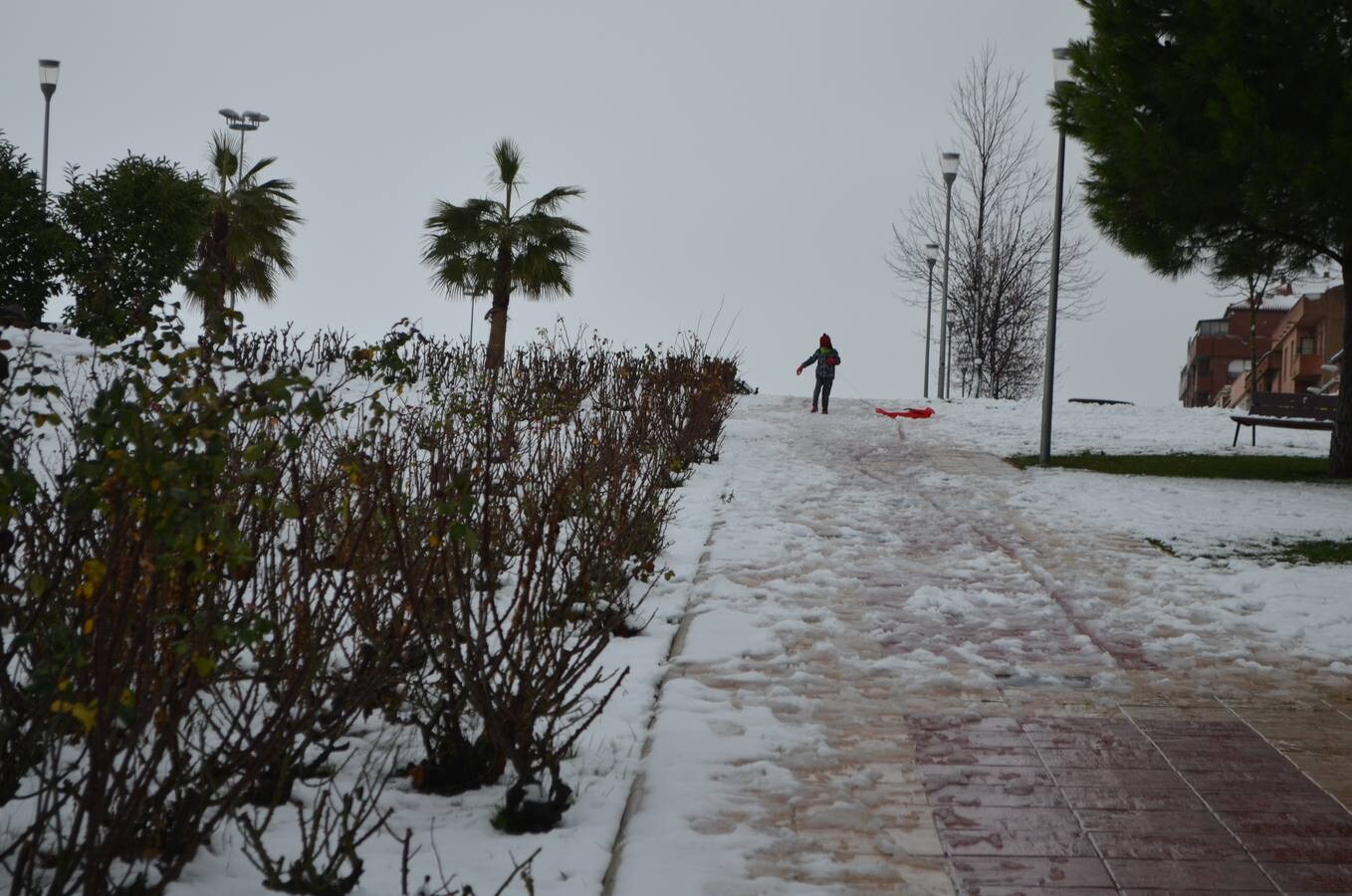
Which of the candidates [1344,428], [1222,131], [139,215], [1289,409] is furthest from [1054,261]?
[139,215]

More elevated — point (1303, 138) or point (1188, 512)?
point (1303, 138)

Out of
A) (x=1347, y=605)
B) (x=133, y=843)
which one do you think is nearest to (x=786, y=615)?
(x=1347, y=605)

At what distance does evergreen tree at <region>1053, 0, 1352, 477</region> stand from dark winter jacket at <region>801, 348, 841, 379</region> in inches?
324

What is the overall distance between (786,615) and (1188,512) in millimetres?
6286

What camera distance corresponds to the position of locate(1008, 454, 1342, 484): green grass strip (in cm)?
1484

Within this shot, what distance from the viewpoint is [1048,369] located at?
15.5m

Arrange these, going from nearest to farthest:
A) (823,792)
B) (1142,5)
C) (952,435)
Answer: (823,792)
(1142,5)
(952,435)

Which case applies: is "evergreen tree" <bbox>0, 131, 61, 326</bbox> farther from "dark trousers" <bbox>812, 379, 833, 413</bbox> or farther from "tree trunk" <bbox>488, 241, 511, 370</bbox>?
"dark trousers" <bbox>812, 379, 833, 413</bbox>

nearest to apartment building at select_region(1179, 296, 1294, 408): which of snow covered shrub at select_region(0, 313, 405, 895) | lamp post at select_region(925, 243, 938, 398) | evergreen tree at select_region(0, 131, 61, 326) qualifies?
lamp post at select_region(925, 243, 938, 398)

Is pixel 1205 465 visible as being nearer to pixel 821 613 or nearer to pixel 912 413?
pixel 912 413

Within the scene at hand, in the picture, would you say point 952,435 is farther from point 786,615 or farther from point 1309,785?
point 1309,785

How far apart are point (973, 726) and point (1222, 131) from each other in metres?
10.6

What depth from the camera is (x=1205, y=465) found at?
52.4 feet

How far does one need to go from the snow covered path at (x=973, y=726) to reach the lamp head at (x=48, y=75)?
2095 cm
